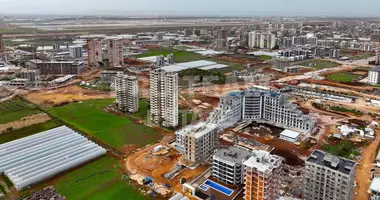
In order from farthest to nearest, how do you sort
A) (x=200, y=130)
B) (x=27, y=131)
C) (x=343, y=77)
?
(x=343, y=77) < (x=27, y=131) < (x=200, y=130)

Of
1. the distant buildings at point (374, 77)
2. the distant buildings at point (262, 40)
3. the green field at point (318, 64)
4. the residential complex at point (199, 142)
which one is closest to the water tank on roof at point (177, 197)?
the residential complex at point (199, 142)

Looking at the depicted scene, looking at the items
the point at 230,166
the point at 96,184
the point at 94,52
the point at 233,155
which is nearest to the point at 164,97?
the point at 233,155

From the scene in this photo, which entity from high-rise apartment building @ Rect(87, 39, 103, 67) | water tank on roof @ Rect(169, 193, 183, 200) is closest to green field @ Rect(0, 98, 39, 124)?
water tank on roof @ Rect(169, 193, 183, 200)

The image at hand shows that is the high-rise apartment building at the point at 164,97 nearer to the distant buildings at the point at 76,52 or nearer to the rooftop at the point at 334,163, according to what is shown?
the rooftop at the point at 334,163

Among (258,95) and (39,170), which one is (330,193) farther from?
(39,170)

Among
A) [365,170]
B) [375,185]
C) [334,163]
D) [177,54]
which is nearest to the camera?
[334,163]

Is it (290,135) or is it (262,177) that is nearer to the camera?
(262,177)

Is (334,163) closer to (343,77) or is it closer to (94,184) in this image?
(94,184)
